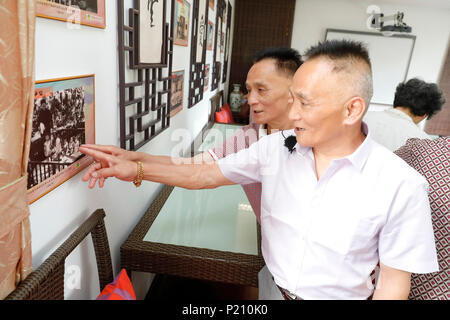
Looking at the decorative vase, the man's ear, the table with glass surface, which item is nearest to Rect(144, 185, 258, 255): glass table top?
the table with glass surface

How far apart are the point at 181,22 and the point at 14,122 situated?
160cm

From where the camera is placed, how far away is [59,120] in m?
0.86

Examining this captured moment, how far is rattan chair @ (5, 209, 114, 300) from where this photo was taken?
73 centimetres

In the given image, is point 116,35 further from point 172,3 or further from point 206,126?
point 206,126

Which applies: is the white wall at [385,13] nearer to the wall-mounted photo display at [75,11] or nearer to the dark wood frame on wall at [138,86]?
the dark wood frame on wall at [138,86]

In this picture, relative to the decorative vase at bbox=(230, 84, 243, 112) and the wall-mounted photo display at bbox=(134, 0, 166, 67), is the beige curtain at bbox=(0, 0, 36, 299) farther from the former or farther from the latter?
the decorative vase at bbox=(230, 84, 243, 112)

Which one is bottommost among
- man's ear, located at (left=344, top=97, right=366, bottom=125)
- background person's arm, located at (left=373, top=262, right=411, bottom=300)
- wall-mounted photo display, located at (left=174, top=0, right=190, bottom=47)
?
background person's arm, located at (left=373, top=262, right=411, bottom=300)

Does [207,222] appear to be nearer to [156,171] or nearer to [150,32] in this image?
[156,171]

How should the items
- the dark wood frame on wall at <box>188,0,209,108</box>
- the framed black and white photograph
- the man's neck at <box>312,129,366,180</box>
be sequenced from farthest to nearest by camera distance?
1. the framed black and white photograph
2. the dark wood frame on wall at <box>188,0,209,108</box>
3. the man's neck at <box>312,129,366,180</box>

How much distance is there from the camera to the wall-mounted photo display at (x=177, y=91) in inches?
79.6

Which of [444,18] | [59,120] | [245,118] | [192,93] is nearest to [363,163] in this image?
[59,120]

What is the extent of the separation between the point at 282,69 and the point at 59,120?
1.08 meters

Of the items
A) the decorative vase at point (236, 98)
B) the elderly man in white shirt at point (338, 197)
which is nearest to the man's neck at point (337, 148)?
the elderly man in white shirt at point (338, 197)

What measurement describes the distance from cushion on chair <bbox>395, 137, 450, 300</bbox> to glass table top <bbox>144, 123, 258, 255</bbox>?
0.70 meters
